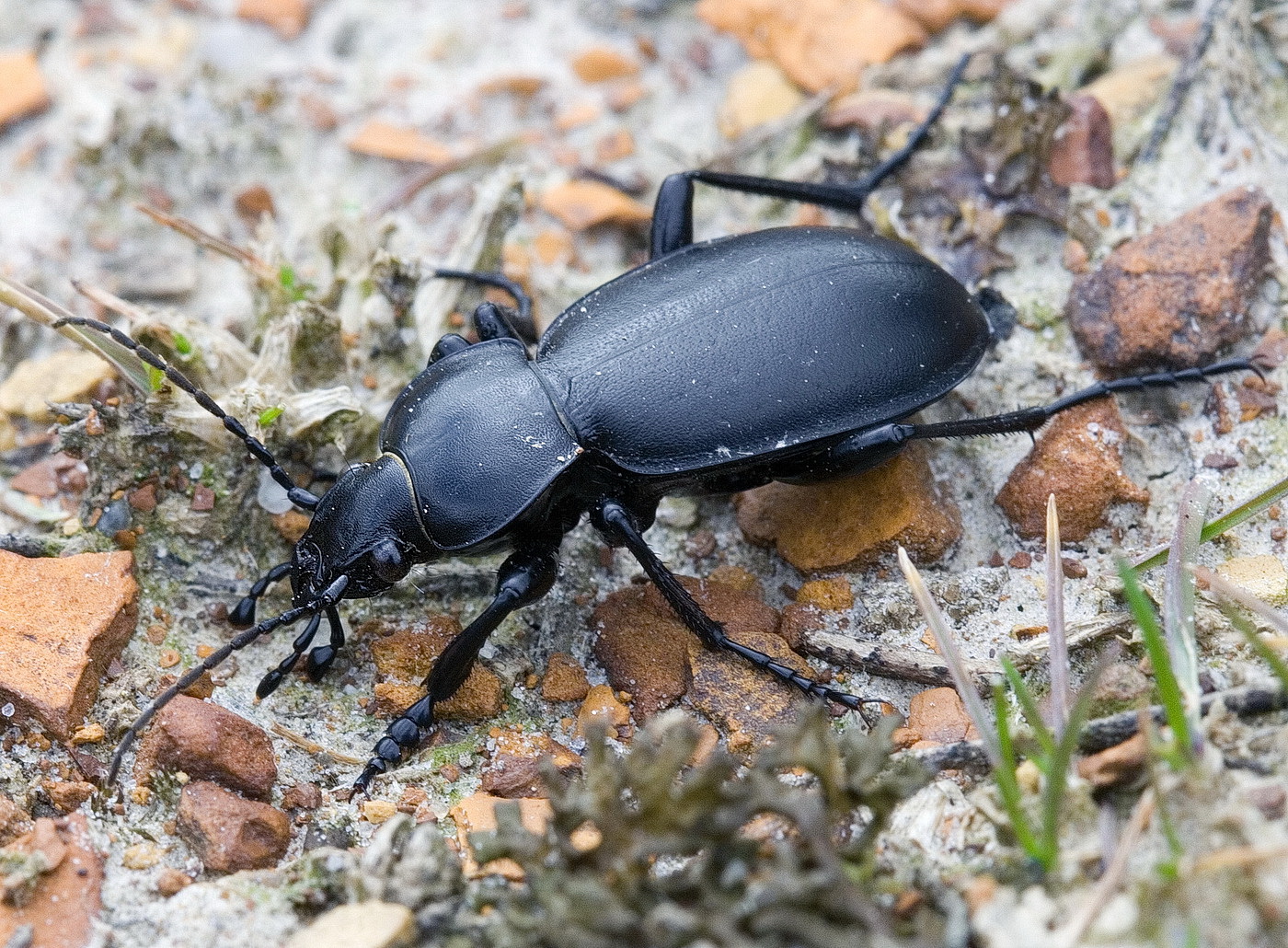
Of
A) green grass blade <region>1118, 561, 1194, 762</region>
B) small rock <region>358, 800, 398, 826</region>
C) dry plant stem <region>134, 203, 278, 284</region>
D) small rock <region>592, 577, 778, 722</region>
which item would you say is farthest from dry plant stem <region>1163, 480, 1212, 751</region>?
dry plant stem <region>134, 203, 278, 284</region>

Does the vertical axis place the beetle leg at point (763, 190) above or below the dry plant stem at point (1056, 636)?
above

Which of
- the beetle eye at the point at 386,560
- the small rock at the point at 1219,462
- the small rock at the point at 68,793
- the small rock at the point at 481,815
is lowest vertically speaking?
the small rock at the point at 481,815

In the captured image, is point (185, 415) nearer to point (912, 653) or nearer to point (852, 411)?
point (852, 411)

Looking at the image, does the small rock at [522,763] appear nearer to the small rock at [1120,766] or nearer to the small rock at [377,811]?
the small rock at [377,811]

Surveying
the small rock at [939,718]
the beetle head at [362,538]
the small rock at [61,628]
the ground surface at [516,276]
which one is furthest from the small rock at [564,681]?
the small rock at [61,628]

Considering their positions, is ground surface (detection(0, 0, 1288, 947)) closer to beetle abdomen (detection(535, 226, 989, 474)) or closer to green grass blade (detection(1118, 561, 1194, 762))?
green grass blade (detection(1118, 561, 1194, 762))

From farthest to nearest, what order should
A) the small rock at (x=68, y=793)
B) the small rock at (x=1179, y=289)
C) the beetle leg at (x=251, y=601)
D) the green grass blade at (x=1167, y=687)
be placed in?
the small rock at (x=1179, y=289) < the beetle leg at (x=251, y=601) < the small rock at (x=68, y=793) < the green grass blade at (x=1167, y=687)

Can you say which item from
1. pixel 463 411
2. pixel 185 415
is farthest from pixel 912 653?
pixel 185 415
